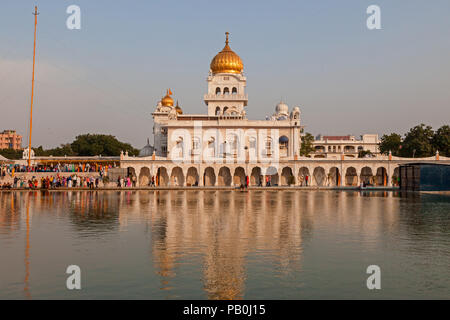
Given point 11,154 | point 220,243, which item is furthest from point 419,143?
point 11,154

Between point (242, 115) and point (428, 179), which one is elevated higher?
point (242, 115)

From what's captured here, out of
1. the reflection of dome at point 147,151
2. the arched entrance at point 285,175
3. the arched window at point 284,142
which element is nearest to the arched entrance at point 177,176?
the reflection of dome at point 147,151

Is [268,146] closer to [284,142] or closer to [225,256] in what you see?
[284,142]

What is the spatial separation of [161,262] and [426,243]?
7.58 metres

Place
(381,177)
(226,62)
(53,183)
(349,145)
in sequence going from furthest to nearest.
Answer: (349,145) < (226,62) < (381,177) < (53,183)

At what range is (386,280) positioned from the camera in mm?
8984

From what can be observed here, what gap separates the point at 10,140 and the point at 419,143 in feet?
470

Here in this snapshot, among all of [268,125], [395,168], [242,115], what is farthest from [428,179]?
[242,115]

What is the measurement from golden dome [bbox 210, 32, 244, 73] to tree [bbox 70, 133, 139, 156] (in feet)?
104

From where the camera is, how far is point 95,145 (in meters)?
83.8

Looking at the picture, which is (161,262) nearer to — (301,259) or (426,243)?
(301,259)

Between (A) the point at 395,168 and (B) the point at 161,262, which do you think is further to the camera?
(A) the point at 395,168

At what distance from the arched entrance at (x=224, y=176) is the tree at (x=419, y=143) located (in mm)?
23716
